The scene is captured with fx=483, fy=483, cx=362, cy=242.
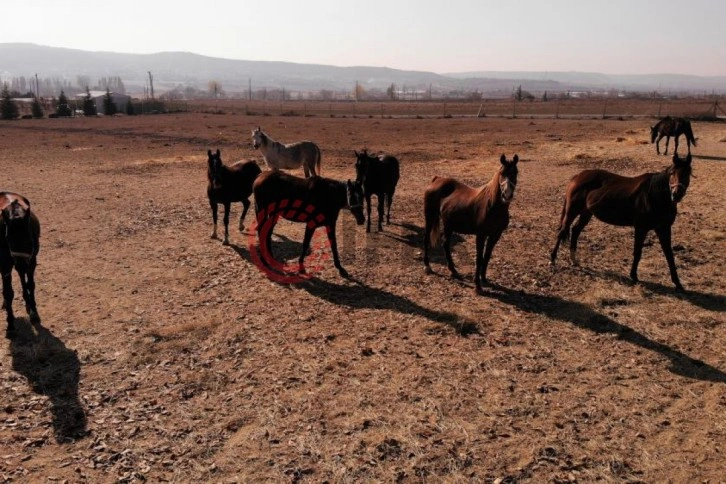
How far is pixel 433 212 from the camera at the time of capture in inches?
355

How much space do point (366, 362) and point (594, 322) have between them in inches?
140

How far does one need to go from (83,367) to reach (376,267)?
17.2 feet

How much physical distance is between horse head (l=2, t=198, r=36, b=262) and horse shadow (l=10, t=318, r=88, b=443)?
3.85 ft

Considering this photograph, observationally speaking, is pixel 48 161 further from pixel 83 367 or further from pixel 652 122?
pixel 652 122

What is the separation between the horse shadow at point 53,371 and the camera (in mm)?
5059

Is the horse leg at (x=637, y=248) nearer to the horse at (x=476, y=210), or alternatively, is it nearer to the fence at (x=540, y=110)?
the horse at (x=476, y=210)

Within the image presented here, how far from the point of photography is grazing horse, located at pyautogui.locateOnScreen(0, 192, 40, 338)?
20.7ft

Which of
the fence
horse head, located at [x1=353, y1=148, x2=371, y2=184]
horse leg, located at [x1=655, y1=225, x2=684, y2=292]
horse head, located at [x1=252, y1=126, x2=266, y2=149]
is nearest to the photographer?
horse leg, located at [x1=655, y1=225, x2=684, y2=292]

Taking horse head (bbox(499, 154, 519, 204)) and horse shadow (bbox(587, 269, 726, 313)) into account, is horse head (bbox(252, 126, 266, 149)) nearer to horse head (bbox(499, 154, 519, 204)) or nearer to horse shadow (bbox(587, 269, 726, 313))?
horse head (bbox(499, 154, 519, 204))

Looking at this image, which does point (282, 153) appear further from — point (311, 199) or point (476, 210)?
point (476, 210)

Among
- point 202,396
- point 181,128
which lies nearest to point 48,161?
point 181,128

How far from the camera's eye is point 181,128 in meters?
40.0

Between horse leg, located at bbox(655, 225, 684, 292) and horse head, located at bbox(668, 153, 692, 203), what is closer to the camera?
horse head, located at bbox(668, 153, 692, 203)

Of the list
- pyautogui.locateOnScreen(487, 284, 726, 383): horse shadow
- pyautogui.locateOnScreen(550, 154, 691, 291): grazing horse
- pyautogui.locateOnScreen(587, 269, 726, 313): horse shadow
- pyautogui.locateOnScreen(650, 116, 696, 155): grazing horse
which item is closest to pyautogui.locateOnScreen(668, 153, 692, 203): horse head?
pyautogui.locateOnScreen(550, 154, 691, 291): grazing horse
